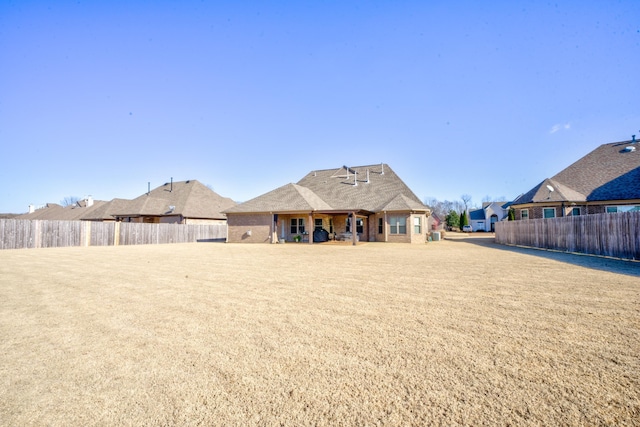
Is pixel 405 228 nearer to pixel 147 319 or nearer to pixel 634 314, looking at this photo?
pixel 634 314

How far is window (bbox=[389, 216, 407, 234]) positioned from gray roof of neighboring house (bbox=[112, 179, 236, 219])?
17.6m

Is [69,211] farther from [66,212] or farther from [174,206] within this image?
[174,206]

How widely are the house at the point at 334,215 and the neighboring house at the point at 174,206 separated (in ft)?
31.2

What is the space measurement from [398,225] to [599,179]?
16.5m

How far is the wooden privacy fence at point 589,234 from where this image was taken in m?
11.3

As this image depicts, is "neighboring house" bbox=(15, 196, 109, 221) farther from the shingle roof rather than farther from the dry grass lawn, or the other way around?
the shingle roof

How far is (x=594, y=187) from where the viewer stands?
945 inches

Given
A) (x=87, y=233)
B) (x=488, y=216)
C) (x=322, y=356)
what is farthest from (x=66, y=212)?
(x=488, y=216)

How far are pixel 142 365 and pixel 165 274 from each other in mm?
6218

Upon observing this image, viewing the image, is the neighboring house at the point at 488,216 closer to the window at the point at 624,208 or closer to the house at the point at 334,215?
the window at the point at 624,208

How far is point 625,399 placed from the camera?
250cm

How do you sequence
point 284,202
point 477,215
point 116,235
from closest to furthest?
point 116,235 < point 284,202 < point 477,215

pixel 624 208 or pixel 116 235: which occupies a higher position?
pixel 624 208

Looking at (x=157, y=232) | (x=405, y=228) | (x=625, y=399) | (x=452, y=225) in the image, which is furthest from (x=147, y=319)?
(x=452, y=225)
